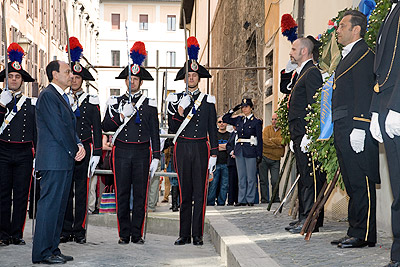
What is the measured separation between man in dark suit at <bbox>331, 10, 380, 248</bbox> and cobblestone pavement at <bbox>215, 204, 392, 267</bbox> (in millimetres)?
227

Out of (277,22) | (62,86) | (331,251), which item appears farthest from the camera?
(277,22)

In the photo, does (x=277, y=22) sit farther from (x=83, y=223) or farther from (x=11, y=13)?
(x=11, y=13)

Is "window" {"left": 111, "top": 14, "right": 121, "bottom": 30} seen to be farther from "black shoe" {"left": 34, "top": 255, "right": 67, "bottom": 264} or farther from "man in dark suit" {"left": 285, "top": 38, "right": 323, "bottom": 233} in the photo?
"black shoe" {"left": 34, "top": 255, "right": 67, "bottom": 264}

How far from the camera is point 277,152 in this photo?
13203 millimetres

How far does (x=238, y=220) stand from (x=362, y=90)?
3637 millimetres

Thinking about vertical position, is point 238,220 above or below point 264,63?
below

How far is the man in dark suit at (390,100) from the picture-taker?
4.68 m

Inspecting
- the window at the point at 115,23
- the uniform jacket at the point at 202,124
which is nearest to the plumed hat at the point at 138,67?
the uniform jacket at the point at 202,124

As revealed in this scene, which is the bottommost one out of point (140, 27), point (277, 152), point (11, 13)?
→ point (277, 152)

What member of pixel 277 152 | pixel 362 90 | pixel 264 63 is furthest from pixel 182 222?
pixel 264 63

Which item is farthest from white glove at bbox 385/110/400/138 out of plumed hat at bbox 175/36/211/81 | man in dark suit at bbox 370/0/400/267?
plumed hat at bbox 175/36/211/81

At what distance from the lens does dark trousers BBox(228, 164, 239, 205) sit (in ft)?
43.2

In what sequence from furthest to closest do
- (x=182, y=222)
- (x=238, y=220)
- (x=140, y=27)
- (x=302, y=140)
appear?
(x=140, y=27)
(x=238, y=220)
(x=182, y=222)
(x=302, y=140)

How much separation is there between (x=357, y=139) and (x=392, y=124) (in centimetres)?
133
